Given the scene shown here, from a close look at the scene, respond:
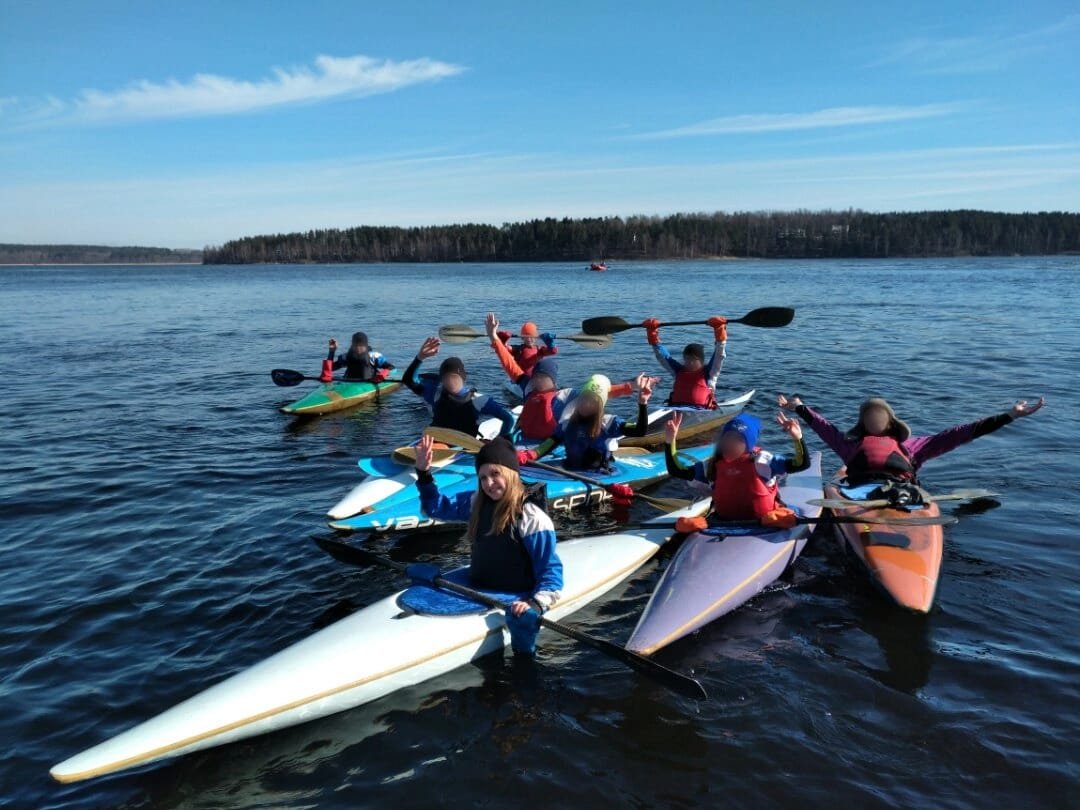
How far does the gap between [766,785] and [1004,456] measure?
821cm

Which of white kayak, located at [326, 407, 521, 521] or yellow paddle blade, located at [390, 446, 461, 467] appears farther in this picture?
yellow paddle blade, located at [390, 446, 461, 467]

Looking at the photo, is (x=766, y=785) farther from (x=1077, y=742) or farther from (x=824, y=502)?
(x=824, y=502)

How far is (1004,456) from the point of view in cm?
1069

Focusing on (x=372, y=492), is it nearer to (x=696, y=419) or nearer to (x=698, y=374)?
(x=696, y=419)

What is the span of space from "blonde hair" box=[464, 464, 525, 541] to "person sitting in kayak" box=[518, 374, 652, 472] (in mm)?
3343

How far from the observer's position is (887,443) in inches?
309

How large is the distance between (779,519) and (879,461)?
5.68ft

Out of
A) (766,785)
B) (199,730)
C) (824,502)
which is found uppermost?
(824,502)

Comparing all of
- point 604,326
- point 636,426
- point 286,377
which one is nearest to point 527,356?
point 604,326

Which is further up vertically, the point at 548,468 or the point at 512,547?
the point at 512,547

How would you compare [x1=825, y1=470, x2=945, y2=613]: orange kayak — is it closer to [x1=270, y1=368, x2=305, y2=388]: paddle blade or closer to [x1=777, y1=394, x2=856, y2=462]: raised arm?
[x1=777, y1=394, x2=856, y2=462]: raised arm

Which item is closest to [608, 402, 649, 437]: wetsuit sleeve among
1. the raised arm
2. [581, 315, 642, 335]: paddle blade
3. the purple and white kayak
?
the raised arm

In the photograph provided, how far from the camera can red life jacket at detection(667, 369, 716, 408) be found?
39.7 feet

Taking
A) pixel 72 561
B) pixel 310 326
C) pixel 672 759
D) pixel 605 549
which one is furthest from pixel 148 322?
pixel 672 759
